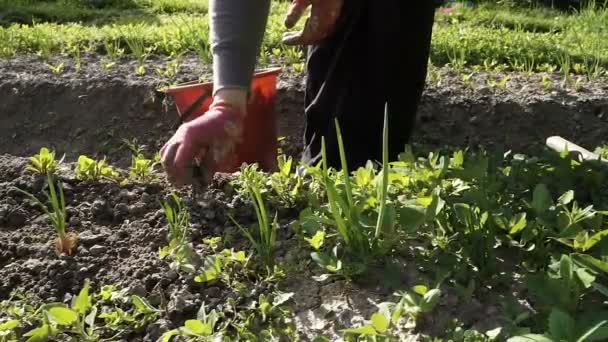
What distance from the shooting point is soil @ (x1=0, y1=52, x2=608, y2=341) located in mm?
1271

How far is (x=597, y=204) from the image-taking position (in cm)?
148

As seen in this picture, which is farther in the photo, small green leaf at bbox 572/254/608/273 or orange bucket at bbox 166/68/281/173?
orange bucket at bbox 166/68/281/173

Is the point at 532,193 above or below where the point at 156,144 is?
above

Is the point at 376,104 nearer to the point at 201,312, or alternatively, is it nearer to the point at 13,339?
the point at 201,312

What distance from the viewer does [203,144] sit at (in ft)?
4.85

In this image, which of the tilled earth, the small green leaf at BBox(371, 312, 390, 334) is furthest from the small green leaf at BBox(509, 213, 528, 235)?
the tilled earth

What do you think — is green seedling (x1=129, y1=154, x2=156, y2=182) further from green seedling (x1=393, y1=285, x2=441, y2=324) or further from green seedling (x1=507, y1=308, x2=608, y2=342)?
green seedling (x1=507, y1=308, x2=608, y2=342)

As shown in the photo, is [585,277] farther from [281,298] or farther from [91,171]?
[91,171]

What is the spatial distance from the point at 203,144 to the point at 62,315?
18.1 inches

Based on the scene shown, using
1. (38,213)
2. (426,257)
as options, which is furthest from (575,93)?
(38,213)

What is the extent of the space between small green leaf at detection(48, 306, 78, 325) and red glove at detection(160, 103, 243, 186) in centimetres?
38

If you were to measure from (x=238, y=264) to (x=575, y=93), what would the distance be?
2044mm

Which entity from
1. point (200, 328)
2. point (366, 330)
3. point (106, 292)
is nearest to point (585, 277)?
point (366, 330)

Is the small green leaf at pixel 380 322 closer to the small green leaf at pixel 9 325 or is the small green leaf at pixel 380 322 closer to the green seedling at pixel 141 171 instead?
the small green leaf at pixel 9 325
